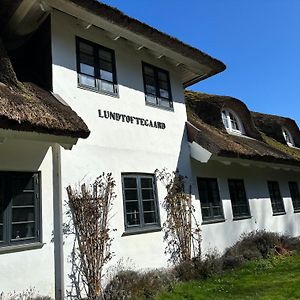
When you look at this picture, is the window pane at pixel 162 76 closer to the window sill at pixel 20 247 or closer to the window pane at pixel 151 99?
the window pane at pixel 151 99

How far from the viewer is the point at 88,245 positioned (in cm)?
703

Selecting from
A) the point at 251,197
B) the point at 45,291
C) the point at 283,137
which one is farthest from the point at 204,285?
the point at 283,137

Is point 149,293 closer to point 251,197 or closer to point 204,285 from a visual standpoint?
point 204,285

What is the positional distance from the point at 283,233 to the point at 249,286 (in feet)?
21.8

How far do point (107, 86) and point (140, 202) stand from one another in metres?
3.01

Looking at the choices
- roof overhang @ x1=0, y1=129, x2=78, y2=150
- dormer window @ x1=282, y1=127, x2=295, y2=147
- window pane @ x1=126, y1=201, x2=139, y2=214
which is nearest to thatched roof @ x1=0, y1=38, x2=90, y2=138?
roof overhang @ x1=0, y1=129, x2=78, y2=150

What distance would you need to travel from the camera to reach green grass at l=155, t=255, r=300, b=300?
22.7 ft

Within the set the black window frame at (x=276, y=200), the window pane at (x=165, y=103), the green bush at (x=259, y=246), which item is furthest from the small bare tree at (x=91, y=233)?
the black window frame at (x=276, y=200)

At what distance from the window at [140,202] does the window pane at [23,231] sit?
224 cm

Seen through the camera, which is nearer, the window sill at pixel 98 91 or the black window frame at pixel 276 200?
the window sill at pixel 98 91

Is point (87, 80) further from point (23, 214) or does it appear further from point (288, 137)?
point (288, 137)

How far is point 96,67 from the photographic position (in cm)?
853

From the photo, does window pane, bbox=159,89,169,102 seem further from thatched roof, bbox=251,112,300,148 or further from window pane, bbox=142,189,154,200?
thatched roof, bbox=251,112,300,148

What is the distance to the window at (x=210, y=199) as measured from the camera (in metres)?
10.3
